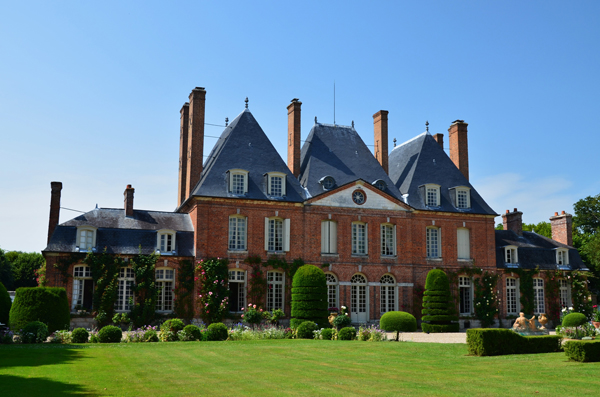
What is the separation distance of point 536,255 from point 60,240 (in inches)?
996

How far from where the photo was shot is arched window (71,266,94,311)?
85.9 ft

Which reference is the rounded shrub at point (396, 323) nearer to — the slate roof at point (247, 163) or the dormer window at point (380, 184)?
the slate roof at point (247, 163)

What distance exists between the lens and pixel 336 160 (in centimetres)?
3206

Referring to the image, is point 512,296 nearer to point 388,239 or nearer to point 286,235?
point 388,239

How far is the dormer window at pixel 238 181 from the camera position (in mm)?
28820

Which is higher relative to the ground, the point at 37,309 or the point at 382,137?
the point at 382,137

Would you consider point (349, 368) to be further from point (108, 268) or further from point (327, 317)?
point (108, 268)

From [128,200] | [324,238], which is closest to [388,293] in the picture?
[324,238]

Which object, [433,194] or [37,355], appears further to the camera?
[433,194]

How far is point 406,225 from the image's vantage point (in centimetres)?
3138

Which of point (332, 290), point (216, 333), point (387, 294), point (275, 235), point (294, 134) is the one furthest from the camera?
point (294, 134)

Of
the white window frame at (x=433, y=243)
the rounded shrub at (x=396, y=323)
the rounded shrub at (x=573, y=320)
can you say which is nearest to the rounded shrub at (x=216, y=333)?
the rounded shrub at (x=396, y=323)

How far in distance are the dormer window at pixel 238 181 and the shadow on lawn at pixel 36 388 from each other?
1789 centimetres

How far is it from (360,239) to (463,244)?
620cm
